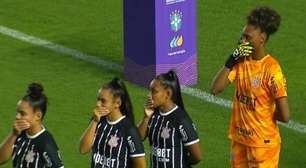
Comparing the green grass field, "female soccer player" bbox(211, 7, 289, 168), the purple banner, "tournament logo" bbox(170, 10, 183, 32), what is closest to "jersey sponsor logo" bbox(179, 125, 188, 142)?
"female soccer player" bbox(211, 7, 289, 168)

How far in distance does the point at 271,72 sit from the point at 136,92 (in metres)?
4.76

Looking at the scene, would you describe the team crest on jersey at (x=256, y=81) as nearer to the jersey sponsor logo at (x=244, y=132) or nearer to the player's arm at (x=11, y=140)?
the jersey sponsor logo at (x=244, y=132)

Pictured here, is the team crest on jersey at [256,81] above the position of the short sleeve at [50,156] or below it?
above

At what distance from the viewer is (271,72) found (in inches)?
376

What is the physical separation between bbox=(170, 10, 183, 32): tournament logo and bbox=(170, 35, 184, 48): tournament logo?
12 centimetres

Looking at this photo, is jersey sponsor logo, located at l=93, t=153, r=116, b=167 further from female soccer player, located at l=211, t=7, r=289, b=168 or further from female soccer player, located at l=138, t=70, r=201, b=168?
female soccer player, located at l=211, t=7, r=289, b=168

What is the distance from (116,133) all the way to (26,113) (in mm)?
798

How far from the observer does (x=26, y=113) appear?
8.63m

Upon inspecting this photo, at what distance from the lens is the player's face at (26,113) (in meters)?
8.62

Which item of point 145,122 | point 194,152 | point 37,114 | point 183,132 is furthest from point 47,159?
point 194,152

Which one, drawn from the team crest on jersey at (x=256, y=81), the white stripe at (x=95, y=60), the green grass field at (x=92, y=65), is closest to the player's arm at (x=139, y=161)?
the team crest on jersey at (x=256, y=81)

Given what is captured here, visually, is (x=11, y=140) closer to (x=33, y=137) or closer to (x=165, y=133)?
(x=33, y=137)

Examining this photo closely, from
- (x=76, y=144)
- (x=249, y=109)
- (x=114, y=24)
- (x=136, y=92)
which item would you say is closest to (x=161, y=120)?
(x=249, y=109)

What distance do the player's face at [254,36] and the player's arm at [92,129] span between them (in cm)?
149
